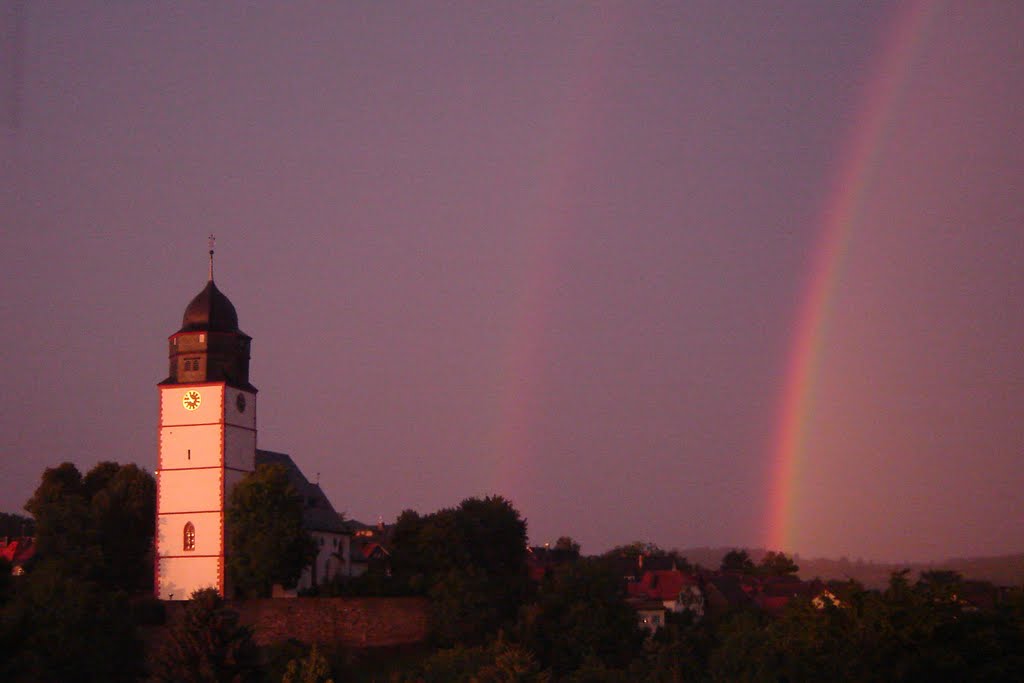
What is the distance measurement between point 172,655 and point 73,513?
985 inches

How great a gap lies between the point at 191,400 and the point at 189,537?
687cm

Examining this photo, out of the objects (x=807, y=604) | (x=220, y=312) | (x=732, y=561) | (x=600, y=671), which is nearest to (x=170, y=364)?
(x=220, y=312)

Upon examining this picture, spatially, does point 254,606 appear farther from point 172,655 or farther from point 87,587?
point 172,655

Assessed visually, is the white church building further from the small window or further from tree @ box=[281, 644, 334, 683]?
tree @ box=[281, 644, 334, 683]

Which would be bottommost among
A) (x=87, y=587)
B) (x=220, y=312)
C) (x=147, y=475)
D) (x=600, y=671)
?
(x=600, y=671)

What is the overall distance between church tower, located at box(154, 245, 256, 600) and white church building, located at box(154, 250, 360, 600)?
49mm

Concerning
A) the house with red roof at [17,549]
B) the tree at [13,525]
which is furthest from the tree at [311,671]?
the tree at [13,525]

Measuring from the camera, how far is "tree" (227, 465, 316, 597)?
75188mm

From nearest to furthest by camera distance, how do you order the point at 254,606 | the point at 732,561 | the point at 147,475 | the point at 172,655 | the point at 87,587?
the point at 172,655 → the point at 87,587 → the point at 254,606 → the point at 147,475 → the point at 732,561

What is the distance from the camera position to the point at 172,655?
2115 inches

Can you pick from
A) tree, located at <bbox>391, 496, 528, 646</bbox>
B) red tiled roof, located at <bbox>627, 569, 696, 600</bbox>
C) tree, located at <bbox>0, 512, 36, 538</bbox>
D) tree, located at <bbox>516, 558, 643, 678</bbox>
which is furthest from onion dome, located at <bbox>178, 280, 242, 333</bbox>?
tree, located at <bbox>0, 512, 36, 538</bbox>

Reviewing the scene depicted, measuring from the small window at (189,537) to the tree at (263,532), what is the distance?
89.1 inches

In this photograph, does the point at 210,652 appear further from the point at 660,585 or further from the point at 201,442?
the point at 660,585

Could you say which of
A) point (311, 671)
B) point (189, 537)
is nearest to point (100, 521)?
point (189, 537)
